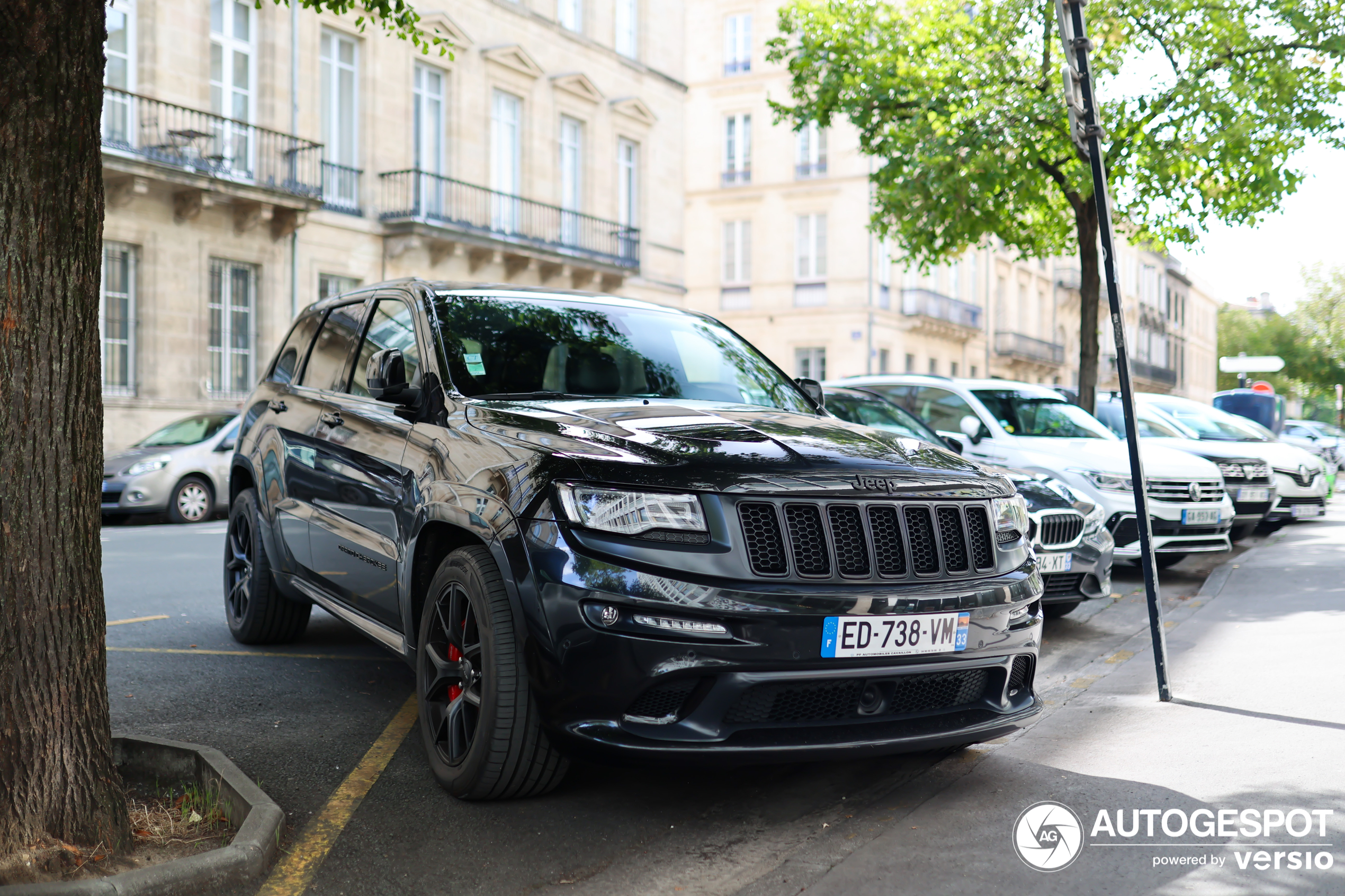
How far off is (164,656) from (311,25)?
2000 centimetres

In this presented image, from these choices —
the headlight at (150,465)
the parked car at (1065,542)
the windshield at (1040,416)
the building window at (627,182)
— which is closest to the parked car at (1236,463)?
the windshield at (1040,416)

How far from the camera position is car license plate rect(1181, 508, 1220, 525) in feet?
32.6

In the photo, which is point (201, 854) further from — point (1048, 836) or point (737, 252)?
point (737, 252)

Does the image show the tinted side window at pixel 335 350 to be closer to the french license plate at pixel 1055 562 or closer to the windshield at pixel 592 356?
the windshield at pixel 592 356

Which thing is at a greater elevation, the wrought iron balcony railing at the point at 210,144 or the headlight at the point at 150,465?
the wrought iron balcony railing at the point at 210,144

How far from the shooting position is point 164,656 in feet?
20.4

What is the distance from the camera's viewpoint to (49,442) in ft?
11.1

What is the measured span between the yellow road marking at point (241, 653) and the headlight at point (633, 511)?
9.97ft

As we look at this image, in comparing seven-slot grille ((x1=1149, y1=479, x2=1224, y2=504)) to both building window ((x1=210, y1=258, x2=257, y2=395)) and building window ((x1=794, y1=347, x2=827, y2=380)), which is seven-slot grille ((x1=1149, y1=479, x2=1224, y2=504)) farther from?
building window ((x1=794, y1=347, x2=827, y2=380))

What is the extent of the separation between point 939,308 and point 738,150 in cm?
891

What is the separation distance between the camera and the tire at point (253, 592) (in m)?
6.23

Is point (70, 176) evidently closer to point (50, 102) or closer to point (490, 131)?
point (50, 102)

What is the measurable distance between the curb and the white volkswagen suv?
21.9 feet

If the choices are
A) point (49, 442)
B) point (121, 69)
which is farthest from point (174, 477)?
point (49, 442)
